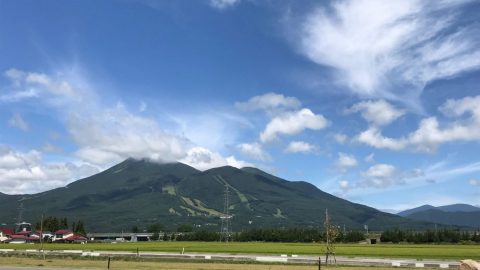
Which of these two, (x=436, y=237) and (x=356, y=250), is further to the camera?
(x=436, y=237)

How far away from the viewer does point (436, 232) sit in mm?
189250

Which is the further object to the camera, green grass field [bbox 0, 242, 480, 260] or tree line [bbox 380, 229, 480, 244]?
tree line [bbox 380, 229, 480, 244]

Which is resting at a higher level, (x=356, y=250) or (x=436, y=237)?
(x=436, y=237)

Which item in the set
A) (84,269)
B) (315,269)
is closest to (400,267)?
(315,269)

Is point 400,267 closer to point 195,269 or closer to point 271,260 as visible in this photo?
point 271,260

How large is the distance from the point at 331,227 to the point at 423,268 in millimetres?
14057

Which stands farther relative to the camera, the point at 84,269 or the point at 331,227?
the point at 331,227

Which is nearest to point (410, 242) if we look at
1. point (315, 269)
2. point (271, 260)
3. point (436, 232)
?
point (436, 232)

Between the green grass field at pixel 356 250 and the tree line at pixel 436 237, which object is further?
the tree line at pixel 436 237

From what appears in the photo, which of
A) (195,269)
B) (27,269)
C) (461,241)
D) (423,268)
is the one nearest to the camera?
(27,269)

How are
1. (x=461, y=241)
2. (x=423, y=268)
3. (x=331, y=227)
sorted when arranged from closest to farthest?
(x=423, y=268)
(x=331, y=227)
(x=461, y=241)

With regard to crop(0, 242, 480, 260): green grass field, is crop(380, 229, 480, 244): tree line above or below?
above

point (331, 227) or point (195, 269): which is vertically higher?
point (331, 227)

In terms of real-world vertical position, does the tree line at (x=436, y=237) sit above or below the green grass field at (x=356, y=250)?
above
